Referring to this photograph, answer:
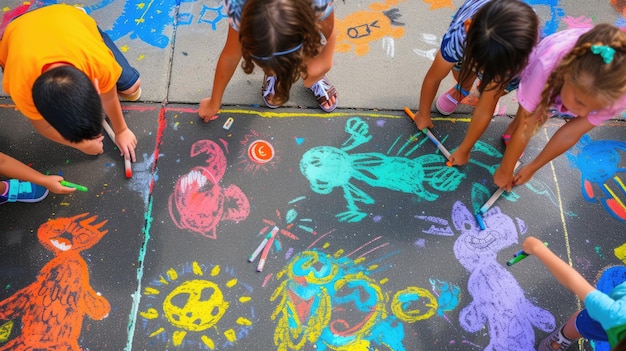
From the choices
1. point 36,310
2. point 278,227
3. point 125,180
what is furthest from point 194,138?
point 36,310

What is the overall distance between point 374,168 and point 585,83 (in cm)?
104

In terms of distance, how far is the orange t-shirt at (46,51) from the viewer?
1808mm

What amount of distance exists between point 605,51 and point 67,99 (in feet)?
6.31

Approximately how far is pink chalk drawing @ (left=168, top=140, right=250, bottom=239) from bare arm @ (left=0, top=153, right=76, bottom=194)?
0.52 m

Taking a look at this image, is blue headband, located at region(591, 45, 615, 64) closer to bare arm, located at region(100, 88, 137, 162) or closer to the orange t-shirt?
the orange t-shirt

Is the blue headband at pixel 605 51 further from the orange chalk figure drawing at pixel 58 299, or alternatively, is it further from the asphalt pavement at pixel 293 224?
the orange chalk figure drawing at pixel 58 299

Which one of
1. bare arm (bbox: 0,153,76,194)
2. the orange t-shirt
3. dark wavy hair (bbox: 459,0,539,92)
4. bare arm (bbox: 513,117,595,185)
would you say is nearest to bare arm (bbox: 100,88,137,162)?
the orange t-shirt

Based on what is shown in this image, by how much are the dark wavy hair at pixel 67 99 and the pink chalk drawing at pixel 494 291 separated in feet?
5.68

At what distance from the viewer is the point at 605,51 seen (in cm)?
161

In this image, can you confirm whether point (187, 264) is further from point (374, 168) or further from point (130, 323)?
point (374, 168)

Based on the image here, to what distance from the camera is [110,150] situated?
2.40 m

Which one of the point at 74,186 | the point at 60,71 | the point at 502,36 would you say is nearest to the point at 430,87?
the point at 502,36

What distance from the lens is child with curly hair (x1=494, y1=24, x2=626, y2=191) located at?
1666mm

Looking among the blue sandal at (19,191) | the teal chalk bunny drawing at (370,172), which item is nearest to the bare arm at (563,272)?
the teal chalk bunny drawing at (370,172)
